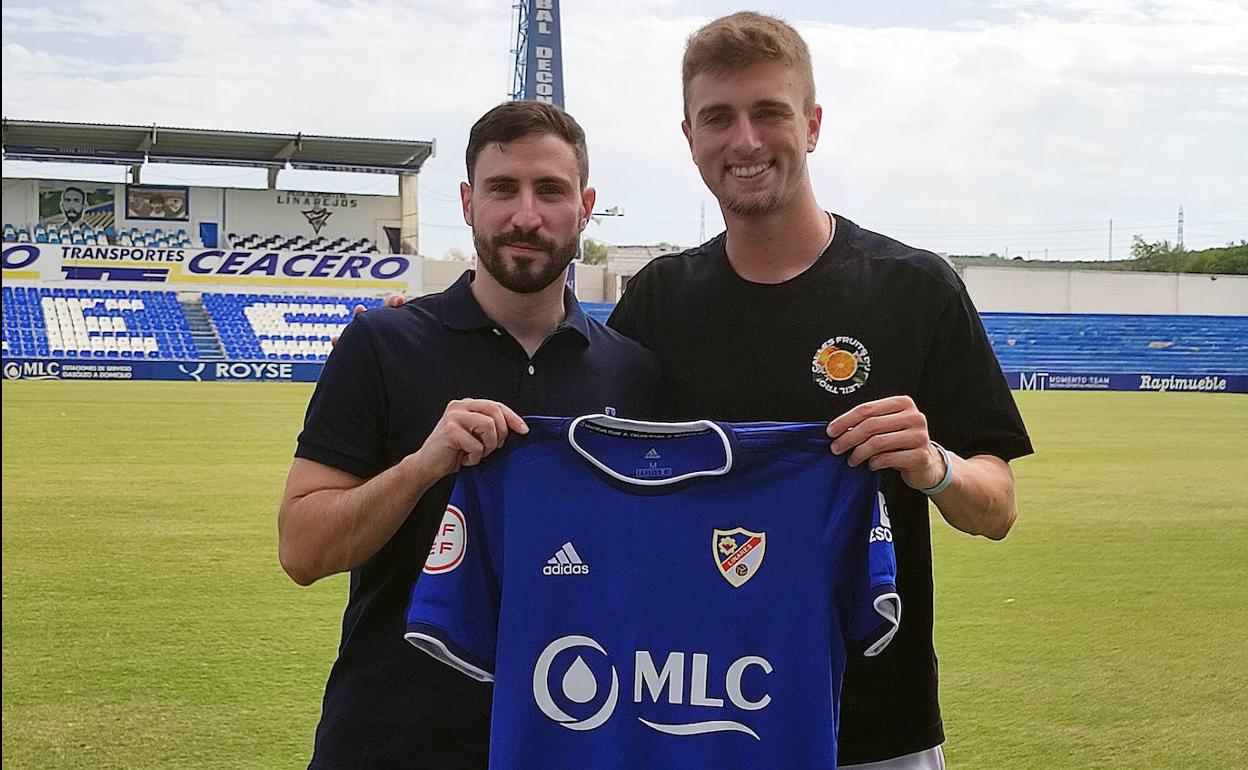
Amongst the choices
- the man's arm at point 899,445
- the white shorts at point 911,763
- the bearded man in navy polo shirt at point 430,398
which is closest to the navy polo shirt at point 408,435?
the bearded man in navy polo shirt at point 430,398

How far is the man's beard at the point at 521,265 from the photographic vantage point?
7.86ft

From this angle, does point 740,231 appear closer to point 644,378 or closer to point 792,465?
point 644,378

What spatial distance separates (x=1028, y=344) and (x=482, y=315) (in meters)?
34.2

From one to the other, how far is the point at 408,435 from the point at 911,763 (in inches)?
47.0

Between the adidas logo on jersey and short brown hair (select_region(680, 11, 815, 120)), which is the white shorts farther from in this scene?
short brown hair (select_region(680, 11, 815, 120))

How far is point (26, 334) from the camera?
2953 cm

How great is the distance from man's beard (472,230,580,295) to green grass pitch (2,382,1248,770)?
223cm

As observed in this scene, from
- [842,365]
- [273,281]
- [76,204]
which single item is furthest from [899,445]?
[76,204]

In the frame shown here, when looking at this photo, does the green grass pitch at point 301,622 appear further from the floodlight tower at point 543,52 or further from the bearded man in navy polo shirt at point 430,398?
the floodlight tower at point 543,52

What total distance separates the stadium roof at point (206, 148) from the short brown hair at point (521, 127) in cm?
3439

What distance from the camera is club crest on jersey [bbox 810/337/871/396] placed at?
2420 mm

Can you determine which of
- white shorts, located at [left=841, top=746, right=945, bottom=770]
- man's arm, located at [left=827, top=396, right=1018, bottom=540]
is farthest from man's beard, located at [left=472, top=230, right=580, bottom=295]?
white shorts, located at [left=841, top=746, right=945, bottom=770]

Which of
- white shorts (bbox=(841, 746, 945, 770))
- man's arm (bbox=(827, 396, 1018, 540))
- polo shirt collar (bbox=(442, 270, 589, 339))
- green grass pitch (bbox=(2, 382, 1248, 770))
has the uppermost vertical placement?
polo shirt collar (bbox=(442, 270, 589, 339))

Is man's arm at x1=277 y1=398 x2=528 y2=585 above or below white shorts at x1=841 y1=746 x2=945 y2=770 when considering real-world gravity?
above
